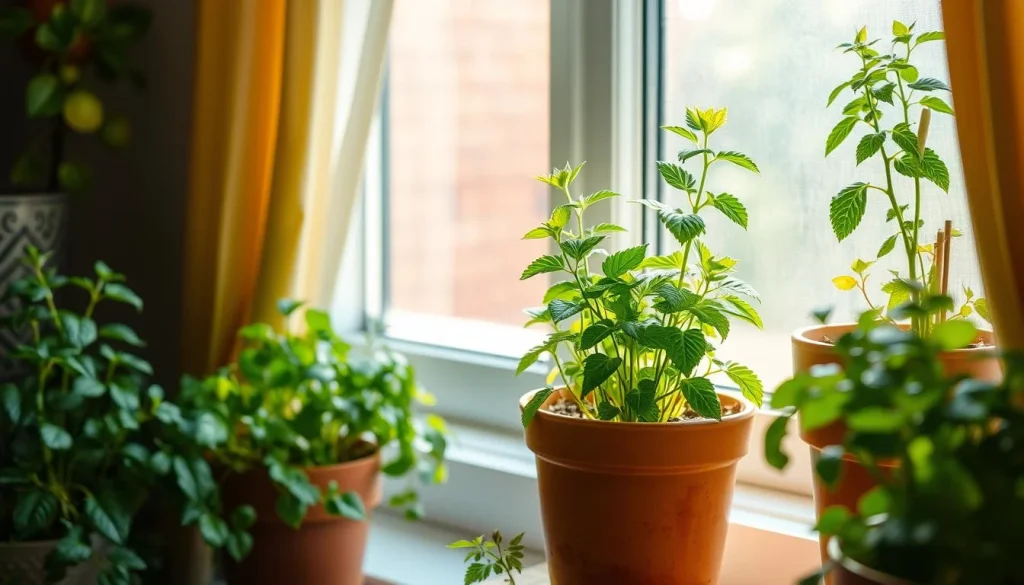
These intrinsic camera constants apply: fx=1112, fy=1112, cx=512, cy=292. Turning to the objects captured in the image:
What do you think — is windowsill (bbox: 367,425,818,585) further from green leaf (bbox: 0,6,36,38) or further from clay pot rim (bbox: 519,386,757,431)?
green leaf (bbox: 0,6,36,38)

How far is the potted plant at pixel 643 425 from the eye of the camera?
1.04 meters

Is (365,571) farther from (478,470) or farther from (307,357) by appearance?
(307,357)

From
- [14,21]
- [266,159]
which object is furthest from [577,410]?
[14,21]

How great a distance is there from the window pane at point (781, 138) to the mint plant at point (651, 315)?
317 mm

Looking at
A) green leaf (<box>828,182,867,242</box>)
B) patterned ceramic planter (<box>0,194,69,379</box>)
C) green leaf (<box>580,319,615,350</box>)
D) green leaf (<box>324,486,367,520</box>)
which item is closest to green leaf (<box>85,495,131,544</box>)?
green leaf (<box>324,486,367,520</box>)

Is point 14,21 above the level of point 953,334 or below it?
above

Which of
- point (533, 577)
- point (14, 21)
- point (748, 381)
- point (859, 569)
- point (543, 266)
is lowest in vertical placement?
point (533, 577)

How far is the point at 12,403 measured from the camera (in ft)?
4.64

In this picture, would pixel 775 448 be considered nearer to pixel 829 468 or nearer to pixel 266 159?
pixel 829 468

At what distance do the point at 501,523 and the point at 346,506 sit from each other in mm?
292

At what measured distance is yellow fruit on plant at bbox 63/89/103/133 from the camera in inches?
68.4

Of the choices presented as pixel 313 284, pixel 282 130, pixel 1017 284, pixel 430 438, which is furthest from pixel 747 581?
pixel 282 130

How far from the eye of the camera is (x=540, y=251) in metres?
1.74

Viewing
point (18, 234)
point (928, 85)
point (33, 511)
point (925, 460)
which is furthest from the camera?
point (18, 234)
